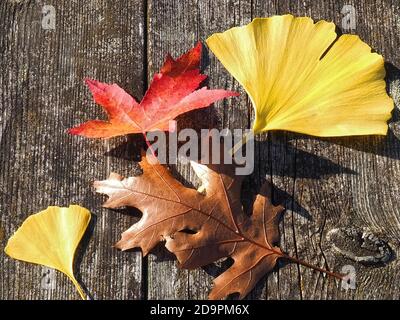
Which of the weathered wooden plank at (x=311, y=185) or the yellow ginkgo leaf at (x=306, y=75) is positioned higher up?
the yellow ginkgo leaf at (x=306, y=75)

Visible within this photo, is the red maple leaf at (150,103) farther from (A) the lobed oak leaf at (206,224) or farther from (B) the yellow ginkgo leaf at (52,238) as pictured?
(B) the yellow ginkgo leaf at (52,238)

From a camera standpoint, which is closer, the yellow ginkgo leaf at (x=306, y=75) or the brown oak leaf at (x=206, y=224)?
the brown oak leaf at (x=206, y=224)

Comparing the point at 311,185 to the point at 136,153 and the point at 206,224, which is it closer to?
the point at 206,224

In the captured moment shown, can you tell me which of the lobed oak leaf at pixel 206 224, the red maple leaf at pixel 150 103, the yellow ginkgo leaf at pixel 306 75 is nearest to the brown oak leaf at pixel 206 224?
the lobed oak leaf at pixel 206 224

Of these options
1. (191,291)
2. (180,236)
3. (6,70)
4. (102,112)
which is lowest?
(191,291)

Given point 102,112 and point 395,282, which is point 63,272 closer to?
point 102,112

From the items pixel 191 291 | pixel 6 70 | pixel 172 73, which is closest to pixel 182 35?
pixel 172 73

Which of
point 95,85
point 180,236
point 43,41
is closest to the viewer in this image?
point 180,236
